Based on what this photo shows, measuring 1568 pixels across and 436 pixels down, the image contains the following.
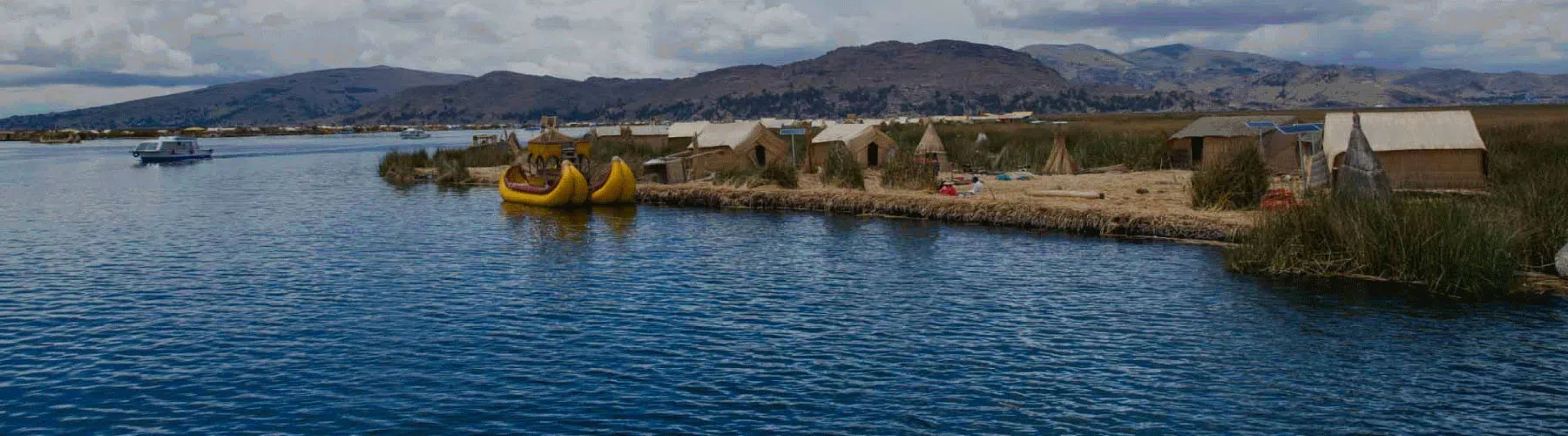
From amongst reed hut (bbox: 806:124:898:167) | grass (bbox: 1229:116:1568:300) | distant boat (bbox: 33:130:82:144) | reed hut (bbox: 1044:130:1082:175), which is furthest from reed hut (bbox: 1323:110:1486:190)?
distant boat (bbox: 33:130:82:144)

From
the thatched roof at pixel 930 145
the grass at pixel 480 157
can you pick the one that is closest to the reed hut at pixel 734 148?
the thatched roof at pixel 930 145

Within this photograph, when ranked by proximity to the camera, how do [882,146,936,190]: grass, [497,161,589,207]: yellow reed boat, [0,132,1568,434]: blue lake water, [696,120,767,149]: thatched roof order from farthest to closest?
[696,120,767,149]: thatched roof, [497,161,589,207]: yellow reed boat, [882,146,936,190]: grass, [0,132,1568,434]: blue lake water

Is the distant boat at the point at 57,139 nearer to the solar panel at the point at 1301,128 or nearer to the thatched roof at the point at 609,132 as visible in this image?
the thatched roof at the point at 609,132

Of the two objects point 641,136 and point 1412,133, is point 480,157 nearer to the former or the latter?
Result: point 641,136

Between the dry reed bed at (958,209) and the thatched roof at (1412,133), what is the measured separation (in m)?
7.74

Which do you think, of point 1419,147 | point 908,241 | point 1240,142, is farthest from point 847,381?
point 1240,142

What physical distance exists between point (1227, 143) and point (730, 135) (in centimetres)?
1848

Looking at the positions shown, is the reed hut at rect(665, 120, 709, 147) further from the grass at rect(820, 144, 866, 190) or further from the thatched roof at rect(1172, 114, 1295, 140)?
the thatched roof at rect(1172, 114, 1295, 140)

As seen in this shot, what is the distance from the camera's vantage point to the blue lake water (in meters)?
12.6

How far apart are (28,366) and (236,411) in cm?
438

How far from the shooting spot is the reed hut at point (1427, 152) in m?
31.3

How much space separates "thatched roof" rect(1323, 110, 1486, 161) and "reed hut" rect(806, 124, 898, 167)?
18.2 metres

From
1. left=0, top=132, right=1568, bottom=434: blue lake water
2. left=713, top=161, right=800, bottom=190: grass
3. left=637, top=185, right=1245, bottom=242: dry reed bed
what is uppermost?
left=713, top=161, right=800, bottom=190: grass

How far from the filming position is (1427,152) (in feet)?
104
